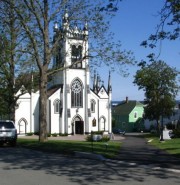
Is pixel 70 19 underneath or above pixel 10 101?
above

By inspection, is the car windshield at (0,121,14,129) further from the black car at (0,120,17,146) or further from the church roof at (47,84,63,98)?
the church roof at (47,84,63,98)

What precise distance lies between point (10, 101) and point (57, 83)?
36382 mm

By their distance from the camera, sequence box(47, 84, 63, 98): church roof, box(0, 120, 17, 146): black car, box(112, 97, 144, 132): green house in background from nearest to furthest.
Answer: box(0, 120, 17, 146): black car → box(47, 84, 63, 98): church roof → box(112, 97, 144, 132): green house in background

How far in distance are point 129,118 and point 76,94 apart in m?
34.0

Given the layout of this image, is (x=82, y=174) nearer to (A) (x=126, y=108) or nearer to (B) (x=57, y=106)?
(B) (x=57, y=106)

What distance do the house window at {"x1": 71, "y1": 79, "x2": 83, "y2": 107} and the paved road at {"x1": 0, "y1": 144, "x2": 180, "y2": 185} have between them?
191 ft

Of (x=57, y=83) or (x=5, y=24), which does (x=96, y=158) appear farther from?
(x=57, y=83)

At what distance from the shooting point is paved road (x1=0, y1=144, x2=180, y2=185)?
34.2 feet

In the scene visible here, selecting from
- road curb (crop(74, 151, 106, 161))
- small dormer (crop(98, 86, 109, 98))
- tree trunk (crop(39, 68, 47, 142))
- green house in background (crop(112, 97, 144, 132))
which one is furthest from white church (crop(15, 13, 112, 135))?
road curb (crop(74, 151, 106, 161))

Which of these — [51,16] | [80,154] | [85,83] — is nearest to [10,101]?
[51,16]

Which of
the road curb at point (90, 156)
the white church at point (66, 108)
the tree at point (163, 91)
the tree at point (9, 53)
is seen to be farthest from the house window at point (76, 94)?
the road curb at point (90, 156)

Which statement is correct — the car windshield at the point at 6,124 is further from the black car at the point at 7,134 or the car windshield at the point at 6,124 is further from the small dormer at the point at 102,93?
the small dormer at the point at 102,93

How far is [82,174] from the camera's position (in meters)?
11.7

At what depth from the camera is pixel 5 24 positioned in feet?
100
